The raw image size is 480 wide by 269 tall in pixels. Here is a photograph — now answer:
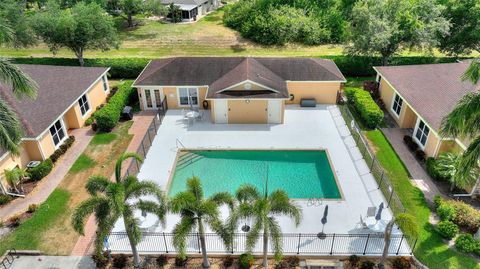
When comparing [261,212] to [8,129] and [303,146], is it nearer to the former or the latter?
[8,129]

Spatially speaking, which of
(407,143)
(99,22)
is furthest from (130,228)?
(99,22)

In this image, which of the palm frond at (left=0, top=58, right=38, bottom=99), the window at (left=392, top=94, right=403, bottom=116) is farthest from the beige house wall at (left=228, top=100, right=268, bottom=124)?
the palm frond at (left=0, top=58, right=38, bottom=99)

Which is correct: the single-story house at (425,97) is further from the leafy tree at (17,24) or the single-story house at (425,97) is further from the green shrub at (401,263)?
the leafy tree at (17,24)

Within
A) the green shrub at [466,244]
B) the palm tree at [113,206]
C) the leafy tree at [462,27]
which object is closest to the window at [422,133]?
the green shrub at [466,244]

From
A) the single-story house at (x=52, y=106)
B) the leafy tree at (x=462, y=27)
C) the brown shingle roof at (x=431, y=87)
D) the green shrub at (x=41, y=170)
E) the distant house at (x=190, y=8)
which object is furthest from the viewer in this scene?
the distant house at (x=190, y=8)

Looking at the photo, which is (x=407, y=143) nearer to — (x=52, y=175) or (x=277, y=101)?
(x=277, y=101)

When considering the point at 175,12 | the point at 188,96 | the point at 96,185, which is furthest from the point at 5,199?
the point at 175,12

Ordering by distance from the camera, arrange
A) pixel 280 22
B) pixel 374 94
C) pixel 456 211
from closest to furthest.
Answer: pixel 456 211 → pixel 374 94 → pixel 280 22
